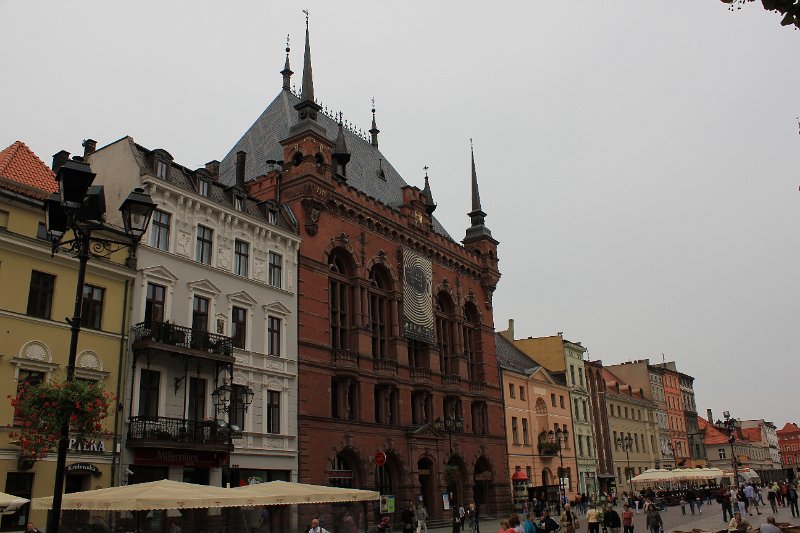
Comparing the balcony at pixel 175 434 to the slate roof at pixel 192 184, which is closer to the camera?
the balcony at pixel 175 434

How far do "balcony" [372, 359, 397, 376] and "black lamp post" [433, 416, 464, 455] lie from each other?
4.26 meters

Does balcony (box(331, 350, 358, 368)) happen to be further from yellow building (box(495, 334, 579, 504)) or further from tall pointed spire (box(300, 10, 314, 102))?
yellow building (box(495, 334, 579, 504))

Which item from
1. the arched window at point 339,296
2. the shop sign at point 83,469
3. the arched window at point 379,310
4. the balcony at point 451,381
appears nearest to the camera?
the shop sign at point 83,469

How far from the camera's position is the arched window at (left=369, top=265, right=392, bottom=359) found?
43.0 meters

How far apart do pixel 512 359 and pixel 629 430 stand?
25.9 metres

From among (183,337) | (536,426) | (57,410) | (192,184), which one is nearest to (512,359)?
(536,426)

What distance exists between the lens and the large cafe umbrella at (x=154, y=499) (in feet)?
51.1

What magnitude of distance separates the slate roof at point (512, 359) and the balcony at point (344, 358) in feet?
64.5

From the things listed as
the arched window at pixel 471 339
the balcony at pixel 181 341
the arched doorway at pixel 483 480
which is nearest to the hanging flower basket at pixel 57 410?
the balcony at pixel 181 341

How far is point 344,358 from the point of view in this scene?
3903cm

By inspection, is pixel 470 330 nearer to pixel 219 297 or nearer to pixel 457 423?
pixel 457 423

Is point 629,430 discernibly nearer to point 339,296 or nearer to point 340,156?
point 339,296

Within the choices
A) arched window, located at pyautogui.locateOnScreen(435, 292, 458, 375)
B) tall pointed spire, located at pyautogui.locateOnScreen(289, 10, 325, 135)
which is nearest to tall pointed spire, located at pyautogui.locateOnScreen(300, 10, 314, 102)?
tall pointed spire, located at pyautogui.locateOnScreen(289, 10, 325, 135)

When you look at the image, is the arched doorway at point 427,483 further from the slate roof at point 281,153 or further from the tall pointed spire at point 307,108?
the tall pointed spire at point 307,108
